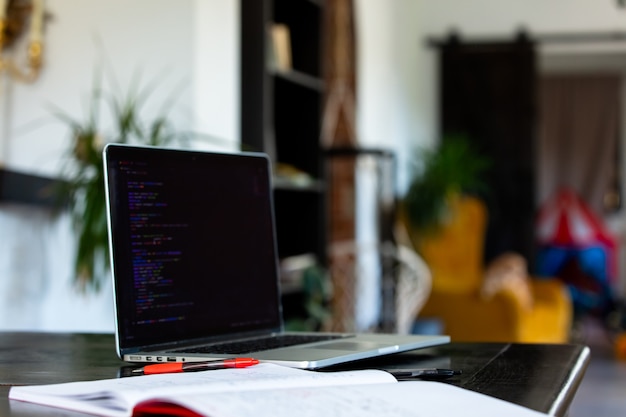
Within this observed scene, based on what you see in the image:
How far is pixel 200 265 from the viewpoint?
4.06 feet

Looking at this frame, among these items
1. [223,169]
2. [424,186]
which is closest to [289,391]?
[223,169]

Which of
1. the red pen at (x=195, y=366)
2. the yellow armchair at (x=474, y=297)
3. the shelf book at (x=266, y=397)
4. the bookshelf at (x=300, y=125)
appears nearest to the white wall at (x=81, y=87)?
the bookshelf at (x=300, y=125)

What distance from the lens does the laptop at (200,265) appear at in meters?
1.11

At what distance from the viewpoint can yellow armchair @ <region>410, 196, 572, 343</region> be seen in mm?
5051

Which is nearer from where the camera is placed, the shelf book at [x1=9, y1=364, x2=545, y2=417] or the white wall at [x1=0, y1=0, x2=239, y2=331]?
the shelf book at [x1=9, y1=364, x2=545, y2=417]

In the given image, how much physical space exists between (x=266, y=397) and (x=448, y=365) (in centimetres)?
40

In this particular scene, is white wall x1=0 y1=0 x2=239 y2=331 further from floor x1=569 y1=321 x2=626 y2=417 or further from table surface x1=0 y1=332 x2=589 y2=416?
floor x1=569 y1=321 x2=626 y2=417

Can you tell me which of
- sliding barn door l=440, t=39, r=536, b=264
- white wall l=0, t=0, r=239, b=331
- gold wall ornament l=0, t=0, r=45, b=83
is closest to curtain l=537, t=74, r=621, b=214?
sliding barn door l=440, t=39, r=536, b=264

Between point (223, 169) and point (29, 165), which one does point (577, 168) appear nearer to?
point (29, 165)

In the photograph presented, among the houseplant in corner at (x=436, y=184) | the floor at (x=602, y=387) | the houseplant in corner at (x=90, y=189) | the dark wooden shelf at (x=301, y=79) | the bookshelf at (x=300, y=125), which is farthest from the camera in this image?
the houseplant in corner at (x=436, y=184)

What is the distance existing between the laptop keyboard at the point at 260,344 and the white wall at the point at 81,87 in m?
1.74

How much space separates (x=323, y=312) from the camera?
3631 millimetres

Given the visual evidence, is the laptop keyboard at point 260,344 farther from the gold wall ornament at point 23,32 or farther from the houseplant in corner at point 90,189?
the gold wall ornament at point 23,32

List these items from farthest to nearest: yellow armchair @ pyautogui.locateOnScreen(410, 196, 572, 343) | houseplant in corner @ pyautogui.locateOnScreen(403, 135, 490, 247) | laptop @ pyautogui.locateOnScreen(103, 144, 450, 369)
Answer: houseplant in corner @ pyautogui.locateOnScreen(403, 135, 490, 247) < yellow armchair @ pyautogui.locateOnScreen(410, 196, 572, 343) < laptop @ pyautogui.locateOnScreen(103, 144, 450, 369)
